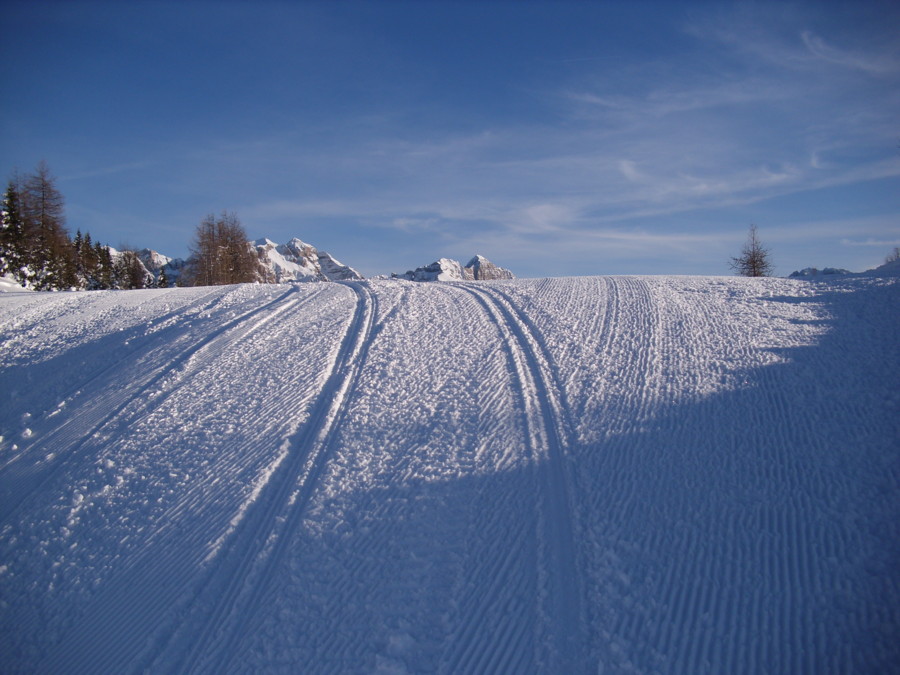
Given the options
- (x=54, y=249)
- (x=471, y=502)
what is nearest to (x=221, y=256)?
(x=54, y=249)

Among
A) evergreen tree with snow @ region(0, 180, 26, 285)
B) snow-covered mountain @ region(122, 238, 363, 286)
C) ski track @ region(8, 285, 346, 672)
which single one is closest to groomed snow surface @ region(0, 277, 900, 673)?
ski track @ region(8, 285, 346, 672)

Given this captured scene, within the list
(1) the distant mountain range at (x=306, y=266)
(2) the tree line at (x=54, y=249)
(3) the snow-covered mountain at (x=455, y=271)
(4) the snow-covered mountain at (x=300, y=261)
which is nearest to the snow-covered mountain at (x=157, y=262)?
(1) the distant mountain range at (x=306, y=266)

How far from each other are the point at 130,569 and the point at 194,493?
1038 mm

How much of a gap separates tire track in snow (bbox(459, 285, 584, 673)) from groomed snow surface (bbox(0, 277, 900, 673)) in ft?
0.09

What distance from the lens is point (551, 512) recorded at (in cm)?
491

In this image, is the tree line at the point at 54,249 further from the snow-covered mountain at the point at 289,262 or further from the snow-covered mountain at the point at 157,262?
the snow-covered mountain at the point at 157,262

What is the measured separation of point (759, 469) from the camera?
527 centimetres

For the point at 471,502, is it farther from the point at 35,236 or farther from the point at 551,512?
the point at 35,236

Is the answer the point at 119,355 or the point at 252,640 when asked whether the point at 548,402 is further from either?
the point at 119,355

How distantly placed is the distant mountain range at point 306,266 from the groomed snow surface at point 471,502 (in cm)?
6083

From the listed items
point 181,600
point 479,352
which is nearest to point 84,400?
point 181,600

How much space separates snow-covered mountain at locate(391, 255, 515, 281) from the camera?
77269 millimetres

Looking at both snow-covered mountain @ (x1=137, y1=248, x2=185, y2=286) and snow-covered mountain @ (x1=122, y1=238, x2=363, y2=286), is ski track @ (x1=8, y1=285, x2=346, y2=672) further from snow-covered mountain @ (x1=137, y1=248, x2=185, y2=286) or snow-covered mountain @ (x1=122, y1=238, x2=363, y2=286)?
snow-covered mountain @ (x1=137, y1=248, x2=185, y2=286)

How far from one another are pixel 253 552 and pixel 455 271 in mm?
87513
